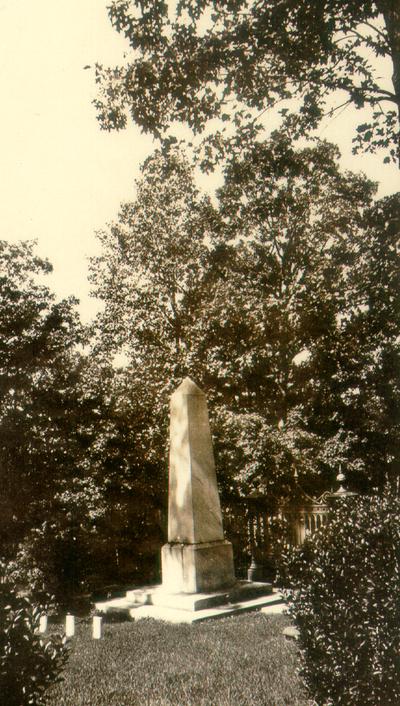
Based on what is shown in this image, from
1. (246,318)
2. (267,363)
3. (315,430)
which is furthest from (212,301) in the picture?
(315,430)

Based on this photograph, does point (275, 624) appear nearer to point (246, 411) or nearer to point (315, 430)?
point (246, 411)

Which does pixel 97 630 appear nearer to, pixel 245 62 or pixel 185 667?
pixel 185 667

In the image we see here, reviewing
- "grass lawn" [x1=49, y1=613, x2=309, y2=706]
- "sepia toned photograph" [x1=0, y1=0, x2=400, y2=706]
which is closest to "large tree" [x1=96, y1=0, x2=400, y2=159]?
"sepia toned photograph" [x1=0, y1=0, x2=400, y2=706]

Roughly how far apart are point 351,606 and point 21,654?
2.28 m

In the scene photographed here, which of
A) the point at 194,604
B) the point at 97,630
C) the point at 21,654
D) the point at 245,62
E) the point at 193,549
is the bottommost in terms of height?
the point at 97,630

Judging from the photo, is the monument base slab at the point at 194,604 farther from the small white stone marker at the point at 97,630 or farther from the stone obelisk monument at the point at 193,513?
the small white stone marker at the point at 97,630

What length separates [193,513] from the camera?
33.7ft

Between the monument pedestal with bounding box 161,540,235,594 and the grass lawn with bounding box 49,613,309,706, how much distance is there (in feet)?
4.19

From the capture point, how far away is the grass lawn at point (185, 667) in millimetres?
5461

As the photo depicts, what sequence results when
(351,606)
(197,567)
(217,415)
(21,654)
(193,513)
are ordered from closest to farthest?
(21,654)
(351,606)
(197,567)
(193,513)
(217,415)

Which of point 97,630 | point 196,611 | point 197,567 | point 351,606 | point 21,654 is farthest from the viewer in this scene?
point 197,567

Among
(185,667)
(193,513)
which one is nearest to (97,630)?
(185,667)

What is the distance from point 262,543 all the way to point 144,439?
4.24m

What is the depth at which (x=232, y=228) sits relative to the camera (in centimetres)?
2272
